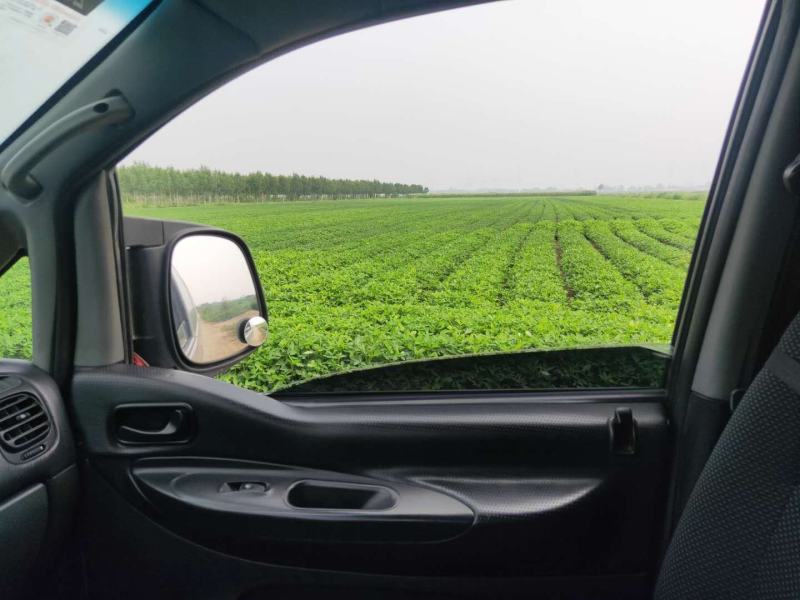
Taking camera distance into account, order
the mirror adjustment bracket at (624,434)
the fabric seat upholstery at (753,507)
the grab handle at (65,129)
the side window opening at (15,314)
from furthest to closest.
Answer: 1. the mirror adjustment bracket at (624,434)
2. the side window opening at (15,314)
3. the grab handle at (65,129)
4. the fabric seat upholstery at (753,507)

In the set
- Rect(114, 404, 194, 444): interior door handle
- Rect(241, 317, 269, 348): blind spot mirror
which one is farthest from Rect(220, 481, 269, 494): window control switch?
Rect(241, 317, 269, 348): blind spot mirror

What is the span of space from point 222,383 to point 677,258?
145 centimetres

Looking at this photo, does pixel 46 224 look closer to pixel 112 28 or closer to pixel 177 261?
pixel 177 261

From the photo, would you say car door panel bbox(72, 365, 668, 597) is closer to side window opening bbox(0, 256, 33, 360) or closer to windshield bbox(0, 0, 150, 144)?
side window opening bbox(0, 256, 33, 360)

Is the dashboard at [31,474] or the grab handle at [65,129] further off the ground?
the grab handle at [65,129]

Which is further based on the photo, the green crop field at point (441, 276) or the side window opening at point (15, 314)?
the green crop field at point (441, 276)

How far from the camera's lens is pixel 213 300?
1.94 m

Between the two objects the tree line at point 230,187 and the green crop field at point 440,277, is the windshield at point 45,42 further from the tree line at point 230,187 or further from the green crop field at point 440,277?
the green crop field at point 440,277

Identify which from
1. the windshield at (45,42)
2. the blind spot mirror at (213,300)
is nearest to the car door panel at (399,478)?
the blind spot mirror at (213,300)

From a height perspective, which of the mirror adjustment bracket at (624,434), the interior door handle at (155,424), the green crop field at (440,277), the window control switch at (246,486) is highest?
the green crop field at (440,277)

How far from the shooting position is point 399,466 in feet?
6.53

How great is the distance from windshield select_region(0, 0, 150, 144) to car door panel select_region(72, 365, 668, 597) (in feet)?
2.41

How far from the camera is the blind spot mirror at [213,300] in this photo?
1.93 m

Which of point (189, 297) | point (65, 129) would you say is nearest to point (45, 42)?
point (65, 129)
